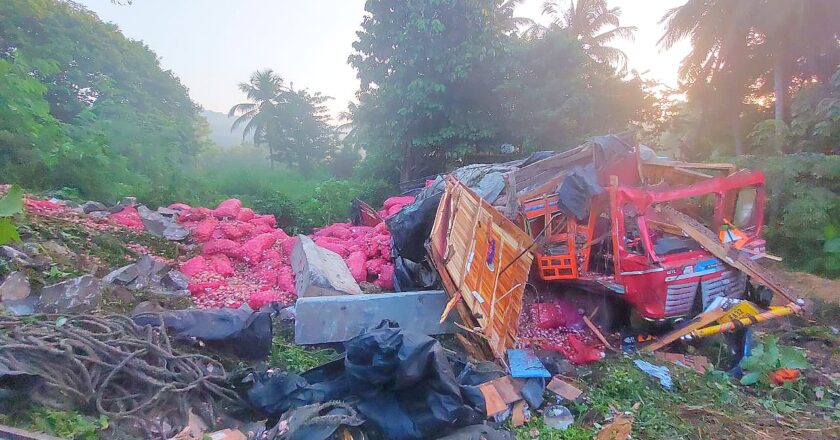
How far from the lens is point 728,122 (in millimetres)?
16281

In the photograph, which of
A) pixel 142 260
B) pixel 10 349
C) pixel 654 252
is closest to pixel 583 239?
pixel 654 252

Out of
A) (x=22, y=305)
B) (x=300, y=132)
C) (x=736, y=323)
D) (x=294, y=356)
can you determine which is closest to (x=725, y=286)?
(x=736, y=323)

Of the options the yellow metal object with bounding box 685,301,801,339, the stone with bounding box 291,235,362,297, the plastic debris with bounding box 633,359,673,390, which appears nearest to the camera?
the plastic debris with bounding box 633,359,673,390

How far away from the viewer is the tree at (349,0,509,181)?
1587cm

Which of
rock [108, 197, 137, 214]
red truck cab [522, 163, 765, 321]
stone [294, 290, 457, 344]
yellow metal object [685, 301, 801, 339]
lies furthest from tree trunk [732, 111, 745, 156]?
rock [108, 197, 137, 214]

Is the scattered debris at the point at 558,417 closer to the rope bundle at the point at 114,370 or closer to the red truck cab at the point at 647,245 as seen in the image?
the red truck cab at the point at 647,245

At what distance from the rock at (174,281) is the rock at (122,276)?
417mm

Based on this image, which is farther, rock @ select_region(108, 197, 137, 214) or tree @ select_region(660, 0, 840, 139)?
tree @ select_region(660, 0, 840, 139)

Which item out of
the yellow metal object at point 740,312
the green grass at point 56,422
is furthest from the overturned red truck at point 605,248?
the green grass at point 56,422

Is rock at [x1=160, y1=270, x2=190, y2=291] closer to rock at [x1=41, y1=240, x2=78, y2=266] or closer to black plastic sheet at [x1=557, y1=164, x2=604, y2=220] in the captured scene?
rock at [x1=41, y1=240, x2=78, y2=266]

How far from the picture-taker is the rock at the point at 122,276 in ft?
17.3

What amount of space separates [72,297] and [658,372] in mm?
5341

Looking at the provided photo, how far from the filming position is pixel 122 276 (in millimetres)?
5367

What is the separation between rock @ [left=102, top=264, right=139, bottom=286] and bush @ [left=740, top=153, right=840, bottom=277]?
38.4ft
